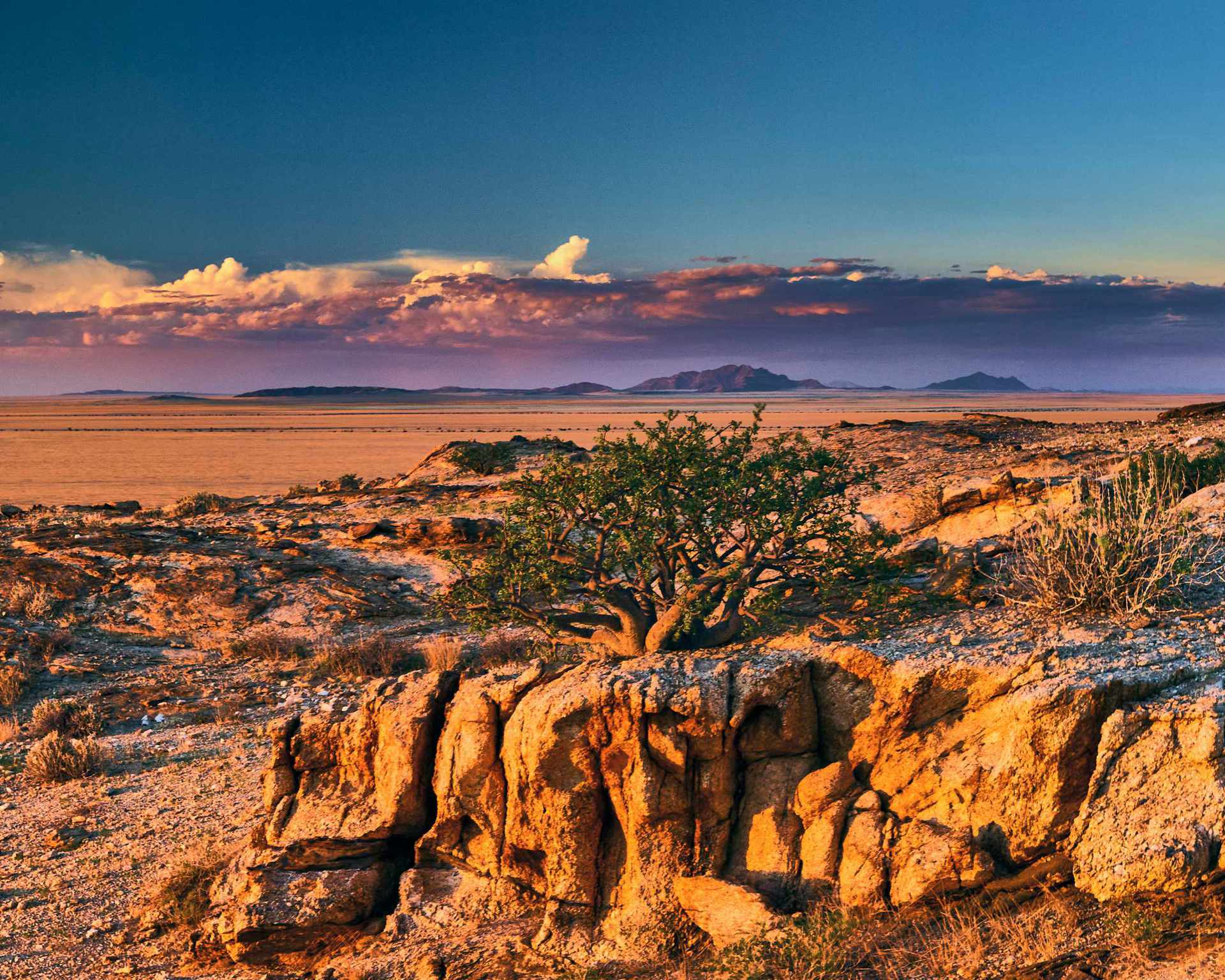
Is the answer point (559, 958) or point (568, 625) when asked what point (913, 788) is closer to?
point (559, 958)

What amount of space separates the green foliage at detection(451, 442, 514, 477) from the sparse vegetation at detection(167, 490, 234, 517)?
8.22m

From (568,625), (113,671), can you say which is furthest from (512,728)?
(113,671)

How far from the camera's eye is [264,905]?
27.3 ft

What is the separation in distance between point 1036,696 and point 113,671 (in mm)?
14756

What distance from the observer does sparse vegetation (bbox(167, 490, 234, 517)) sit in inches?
1089

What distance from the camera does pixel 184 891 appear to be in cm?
927

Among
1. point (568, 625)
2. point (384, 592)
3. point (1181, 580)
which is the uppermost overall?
point (1181, 580)

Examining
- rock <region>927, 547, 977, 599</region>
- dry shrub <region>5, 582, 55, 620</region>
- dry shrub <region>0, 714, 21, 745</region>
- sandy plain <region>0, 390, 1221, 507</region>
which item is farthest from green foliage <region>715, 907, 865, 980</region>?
sandy plain <region>0, 390, 1221, 507</region>

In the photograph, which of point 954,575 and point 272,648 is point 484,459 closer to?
point 272,648

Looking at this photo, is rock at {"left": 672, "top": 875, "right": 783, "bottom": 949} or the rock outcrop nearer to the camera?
the rock outcrop

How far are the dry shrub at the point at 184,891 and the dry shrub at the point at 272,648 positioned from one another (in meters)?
6.87

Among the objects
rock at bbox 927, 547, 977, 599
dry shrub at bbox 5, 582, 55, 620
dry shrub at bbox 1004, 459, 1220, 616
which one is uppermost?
dry shrub at bbox 1004, 459, 1220, 616

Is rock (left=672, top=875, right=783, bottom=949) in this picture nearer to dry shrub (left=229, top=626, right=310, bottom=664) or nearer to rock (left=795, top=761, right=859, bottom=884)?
rock (left=795, top=761, right=859, bottom=884)

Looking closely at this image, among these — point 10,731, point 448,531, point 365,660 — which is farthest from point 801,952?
point 448,531
